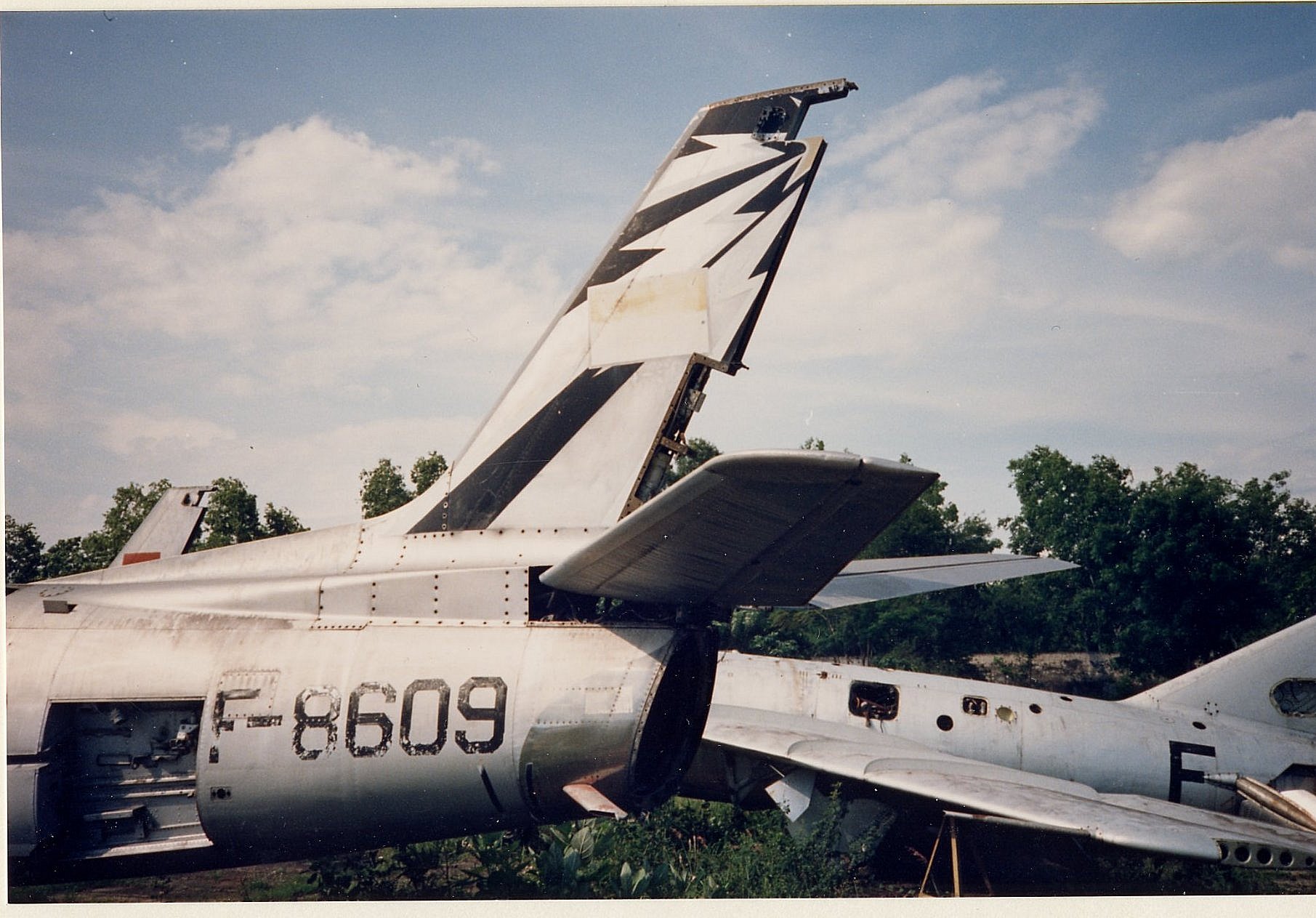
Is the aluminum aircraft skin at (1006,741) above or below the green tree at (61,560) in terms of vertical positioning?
below

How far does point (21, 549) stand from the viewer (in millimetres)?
8742

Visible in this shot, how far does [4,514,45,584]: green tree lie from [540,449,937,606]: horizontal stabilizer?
587 cm

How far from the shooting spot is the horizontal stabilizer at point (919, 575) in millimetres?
7855

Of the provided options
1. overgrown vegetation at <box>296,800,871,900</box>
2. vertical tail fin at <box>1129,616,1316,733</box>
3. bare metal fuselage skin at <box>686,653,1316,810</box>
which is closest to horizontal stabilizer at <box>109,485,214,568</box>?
overgrown vegetation at <box>296,800,871,900</box>

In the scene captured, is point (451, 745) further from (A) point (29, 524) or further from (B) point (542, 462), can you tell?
(A) point (29, 524)

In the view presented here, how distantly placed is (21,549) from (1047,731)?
1259 centimetres

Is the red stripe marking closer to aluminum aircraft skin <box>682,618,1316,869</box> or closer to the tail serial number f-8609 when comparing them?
the tail serial number f-8609

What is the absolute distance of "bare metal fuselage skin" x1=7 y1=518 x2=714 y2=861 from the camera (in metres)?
5.78

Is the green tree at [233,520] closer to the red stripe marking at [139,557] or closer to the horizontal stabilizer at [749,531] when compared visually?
the red stripe marking at [139,557]

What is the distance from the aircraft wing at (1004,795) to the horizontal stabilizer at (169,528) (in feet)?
21.4


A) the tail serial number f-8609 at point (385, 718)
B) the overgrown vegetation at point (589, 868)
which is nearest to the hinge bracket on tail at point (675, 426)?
the tail serial number f-8609 at point (385, 718)

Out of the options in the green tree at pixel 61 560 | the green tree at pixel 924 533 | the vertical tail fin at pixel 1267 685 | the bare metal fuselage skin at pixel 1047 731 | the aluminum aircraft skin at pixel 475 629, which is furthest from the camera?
the green tree at pixel 924 533

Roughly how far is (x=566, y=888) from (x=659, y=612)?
3.54 m

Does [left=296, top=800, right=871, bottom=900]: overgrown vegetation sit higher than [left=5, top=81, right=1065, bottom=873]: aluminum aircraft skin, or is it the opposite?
[left=5, top=81, right=1065, bottom=873]: aluminum aircraft skin
